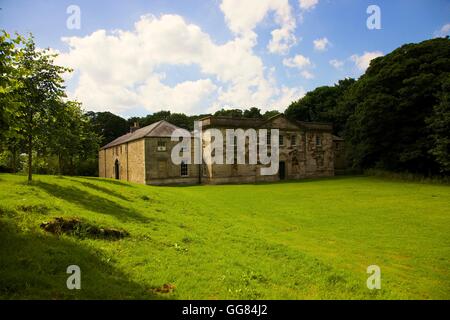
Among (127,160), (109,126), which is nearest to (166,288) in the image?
(127,160)

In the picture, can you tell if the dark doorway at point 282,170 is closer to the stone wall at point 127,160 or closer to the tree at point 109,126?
the stone wall at point 127,160

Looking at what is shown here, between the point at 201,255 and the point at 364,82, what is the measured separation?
42342 mm

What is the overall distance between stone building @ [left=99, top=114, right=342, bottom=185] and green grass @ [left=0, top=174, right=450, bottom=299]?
77.7 ft

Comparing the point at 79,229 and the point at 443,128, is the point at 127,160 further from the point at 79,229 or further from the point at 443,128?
the point at 443,128

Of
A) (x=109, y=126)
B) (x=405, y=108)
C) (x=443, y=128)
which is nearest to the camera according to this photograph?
(x=443, y=128)

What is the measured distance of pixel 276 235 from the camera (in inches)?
462

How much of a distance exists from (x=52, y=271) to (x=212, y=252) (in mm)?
4133

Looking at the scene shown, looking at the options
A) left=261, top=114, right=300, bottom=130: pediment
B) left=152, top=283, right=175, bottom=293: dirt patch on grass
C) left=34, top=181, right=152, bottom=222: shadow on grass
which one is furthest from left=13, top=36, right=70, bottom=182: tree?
left=261, top=114, right=300, bottom=130: pediment

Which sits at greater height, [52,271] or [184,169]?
[184,169]

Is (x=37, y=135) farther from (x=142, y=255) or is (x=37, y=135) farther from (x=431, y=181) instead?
(x=431, y=181)

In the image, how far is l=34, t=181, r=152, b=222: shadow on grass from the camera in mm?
11898

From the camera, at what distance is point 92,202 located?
42.4 feet

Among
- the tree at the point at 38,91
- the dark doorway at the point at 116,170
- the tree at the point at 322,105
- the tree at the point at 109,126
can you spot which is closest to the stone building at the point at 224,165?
the dark doorway at the point at 116,170
